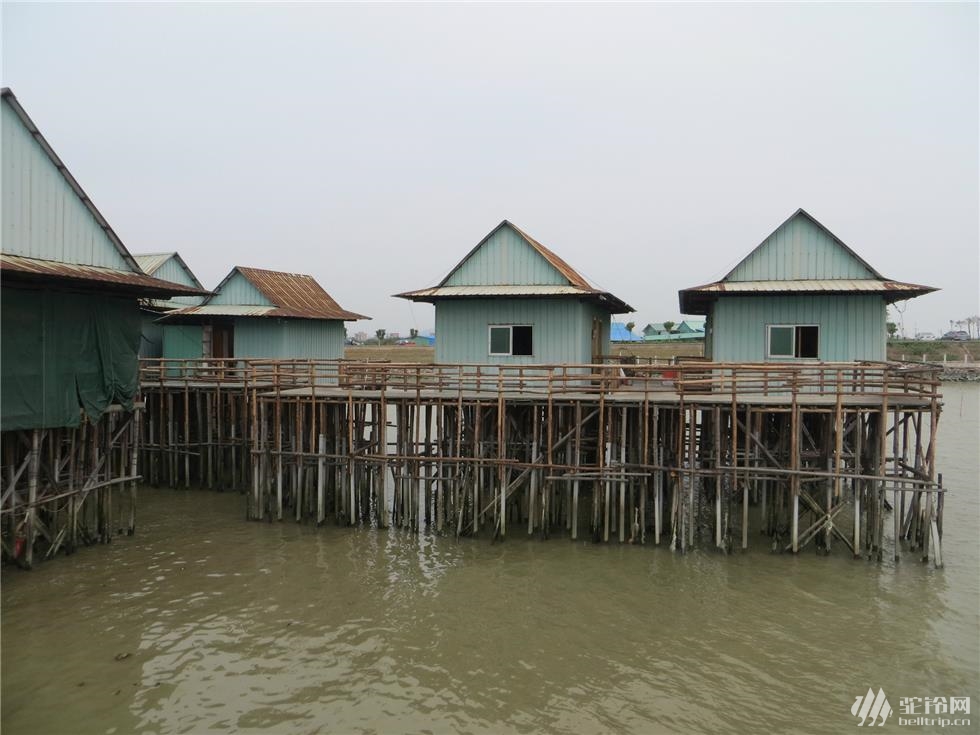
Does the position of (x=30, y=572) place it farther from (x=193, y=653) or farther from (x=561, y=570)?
(x=561, y=570)

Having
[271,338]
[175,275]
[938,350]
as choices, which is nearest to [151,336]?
[175,275]

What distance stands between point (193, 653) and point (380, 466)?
662cm

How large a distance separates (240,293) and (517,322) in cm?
1163

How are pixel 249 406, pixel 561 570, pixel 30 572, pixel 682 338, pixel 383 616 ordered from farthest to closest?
pixel 682 338, pixel 249 406, pixel 561 570, pixel 30 572, pixel 383 616

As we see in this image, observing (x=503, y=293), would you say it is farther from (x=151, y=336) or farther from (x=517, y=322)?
(x=151, y=336)

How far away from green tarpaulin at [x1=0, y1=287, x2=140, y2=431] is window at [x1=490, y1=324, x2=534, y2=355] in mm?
8922

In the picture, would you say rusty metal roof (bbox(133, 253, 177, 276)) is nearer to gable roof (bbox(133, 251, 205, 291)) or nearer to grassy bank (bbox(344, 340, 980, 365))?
gable roof (bbox(133, 251, 205, 291))

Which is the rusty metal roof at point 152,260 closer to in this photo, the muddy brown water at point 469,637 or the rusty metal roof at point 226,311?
the rusty metal roof at point 226,311

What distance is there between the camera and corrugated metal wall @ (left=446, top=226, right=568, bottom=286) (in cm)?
1823

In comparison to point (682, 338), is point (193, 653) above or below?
below

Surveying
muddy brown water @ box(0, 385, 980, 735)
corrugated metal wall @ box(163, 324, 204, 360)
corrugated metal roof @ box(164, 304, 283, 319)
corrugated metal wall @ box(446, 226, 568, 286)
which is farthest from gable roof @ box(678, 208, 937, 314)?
corrugated metal wall @ box(163, 324, 204, 360)

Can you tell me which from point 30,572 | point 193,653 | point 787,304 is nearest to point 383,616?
point 193,653

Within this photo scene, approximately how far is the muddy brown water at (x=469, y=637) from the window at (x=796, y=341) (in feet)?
17.0

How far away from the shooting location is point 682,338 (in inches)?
2329
